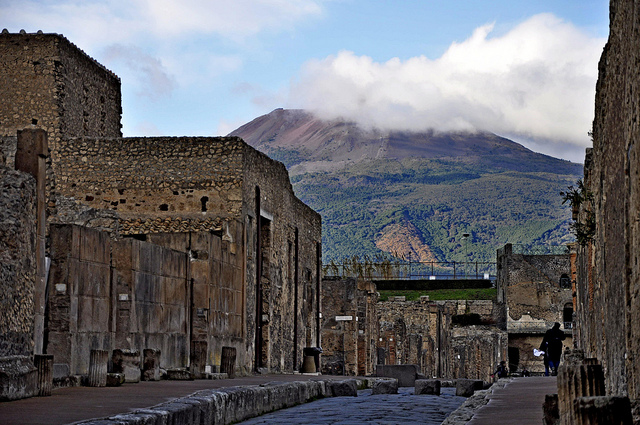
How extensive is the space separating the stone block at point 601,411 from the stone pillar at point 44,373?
22.9ft

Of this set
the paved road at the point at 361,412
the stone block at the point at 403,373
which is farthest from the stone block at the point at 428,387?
the stone block at the point at 403,373

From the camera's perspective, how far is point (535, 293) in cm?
6400

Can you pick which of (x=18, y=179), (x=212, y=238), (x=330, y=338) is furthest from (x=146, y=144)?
(x=330, y=338)

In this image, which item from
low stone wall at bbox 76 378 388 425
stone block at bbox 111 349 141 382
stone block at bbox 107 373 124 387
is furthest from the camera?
A: stone block at bbox 111 349 141 382

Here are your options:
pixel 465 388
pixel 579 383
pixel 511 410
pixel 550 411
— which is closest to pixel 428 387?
pixel 465 388

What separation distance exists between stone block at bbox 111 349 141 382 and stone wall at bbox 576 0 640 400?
261 inches

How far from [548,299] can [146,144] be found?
153ft

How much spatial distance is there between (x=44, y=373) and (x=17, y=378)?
0.86 meters

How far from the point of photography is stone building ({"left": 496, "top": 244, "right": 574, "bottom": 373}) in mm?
63125

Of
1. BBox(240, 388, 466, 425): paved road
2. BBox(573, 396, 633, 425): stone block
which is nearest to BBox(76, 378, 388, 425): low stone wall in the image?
BBox(240, 388, 466, 425): paved road

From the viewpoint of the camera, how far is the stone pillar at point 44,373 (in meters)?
10.1

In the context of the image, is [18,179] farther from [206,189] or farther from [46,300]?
[206,189]

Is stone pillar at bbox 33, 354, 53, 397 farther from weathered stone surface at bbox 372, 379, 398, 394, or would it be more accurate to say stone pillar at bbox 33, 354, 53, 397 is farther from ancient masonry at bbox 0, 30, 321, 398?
weathered stone surface at bbox 372, 379, 398, 394

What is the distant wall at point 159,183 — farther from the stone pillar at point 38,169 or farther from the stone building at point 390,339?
the stone building at point 390,339
